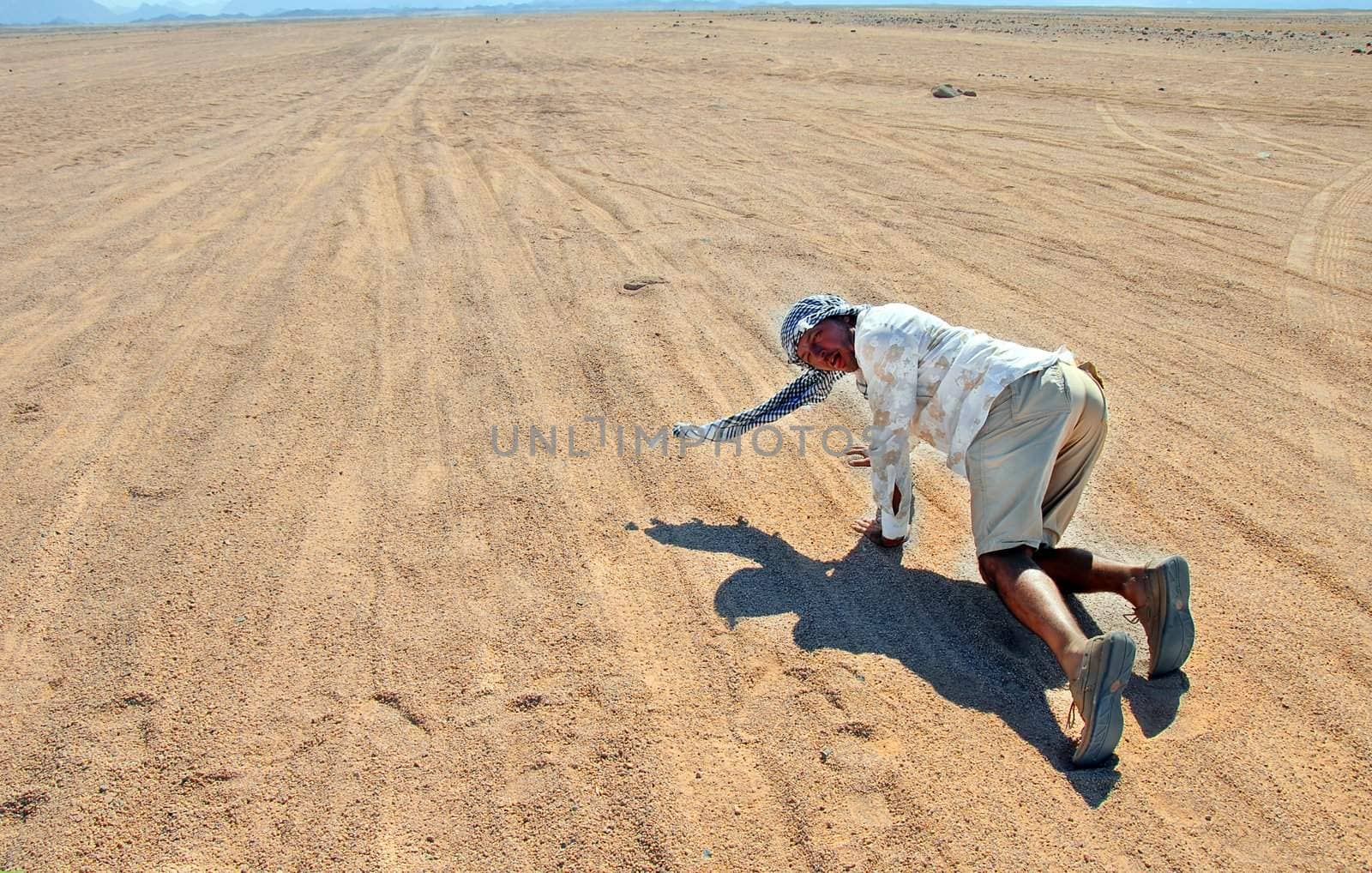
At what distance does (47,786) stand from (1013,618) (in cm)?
304

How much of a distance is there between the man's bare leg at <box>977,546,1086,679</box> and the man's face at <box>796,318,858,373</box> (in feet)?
2.72

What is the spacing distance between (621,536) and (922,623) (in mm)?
1231

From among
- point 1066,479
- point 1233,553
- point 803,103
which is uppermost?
point 803,103

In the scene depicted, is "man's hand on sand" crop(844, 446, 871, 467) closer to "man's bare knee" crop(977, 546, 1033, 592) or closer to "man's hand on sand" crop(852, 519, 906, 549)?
"man's hand on sand" crop(852, 519, 906, 549)

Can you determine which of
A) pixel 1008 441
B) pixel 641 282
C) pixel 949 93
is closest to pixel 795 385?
pixel 1008 441

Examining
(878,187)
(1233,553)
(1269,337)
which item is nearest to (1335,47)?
(878,187)

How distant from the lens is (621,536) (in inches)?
138

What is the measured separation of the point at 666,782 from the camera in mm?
2383

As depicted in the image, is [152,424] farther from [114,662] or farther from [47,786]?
[47,786]

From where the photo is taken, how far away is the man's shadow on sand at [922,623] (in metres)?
2.61

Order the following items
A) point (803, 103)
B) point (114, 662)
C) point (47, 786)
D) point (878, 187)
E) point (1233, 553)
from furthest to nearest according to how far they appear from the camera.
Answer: point (803, 103)
point (878, 187)
point (1233, 553)
point (114, 662)
point (47, 786)

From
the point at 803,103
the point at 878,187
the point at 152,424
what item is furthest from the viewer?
the point at 803,103

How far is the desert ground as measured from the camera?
7.57 ft

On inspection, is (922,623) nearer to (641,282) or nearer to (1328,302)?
(641,282)
